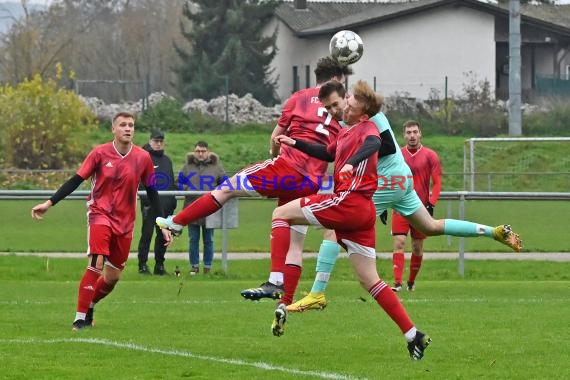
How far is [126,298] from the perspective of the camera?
14.9 meters

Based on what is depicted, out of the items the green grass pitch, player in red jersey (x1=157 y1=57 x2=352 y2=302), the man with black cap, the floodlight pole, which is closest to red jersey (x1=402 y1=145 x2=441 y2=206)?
the green grass pitch

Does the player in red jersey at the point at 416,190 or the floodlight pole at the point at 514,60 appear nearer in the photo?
the player in red jersey at the point at 416,190

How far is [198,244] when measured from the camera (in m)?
18.3

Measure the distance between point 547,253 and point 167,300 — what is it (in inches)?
349

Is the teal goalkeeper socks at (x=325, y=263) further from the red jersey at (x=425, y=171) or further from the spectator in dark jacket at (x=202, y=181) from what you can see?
the spectator in dark jacket at (x=202, y=181)

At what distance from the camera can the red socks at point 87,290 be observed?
1128 centimetres

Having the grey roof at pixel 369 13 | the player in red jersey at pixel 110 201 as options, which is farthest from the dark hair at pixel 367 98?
the grey roof at pixel 369 13

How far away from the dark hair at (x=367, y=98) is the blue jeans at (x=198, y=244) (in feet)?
29.5

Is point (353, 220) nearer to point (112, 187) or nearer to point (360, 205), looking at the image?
point (360, 205)

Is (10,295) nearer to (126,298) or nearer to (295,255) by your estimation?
(126,298)

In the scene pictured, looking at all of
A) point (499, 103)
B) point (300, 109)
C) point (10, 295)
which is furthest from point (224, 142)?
point (300, 109)

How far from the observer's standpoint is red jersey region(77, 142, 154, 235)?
444 inches

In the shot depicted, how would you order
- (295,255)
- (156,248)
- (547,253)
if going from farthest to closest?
(547,253) → (156,248) → (295,255)

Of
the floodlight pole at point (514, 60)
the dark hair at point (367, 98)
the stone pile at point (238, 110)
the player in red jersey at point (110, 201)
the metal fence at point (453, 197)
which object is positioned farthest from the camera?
the stone pile at point (238, 110)
